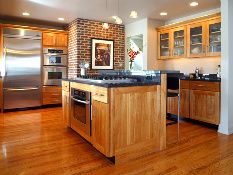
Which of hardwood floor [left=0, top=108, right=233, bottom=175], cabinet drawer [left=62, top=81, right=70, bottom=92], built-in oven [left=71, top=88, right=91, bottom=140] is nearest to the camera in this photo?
hardwood floor [left=0, top=108, right=233, bottom=175]

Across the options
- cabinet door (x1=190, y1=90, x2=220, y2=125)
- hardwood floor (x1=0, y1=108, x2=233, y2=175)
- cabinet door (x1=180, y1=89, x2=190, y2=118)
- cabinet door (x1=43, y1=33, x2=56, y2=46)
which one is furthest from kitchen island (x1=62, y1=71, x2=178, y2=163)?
cabinet door (x1=43, y1=33, x2=56, y2=46)

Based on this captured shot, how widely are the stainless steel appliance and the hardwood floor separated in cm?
254

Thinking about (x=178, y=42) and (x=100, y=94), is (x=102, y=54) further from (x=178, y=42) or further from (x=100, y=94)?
(x=100, y=94)

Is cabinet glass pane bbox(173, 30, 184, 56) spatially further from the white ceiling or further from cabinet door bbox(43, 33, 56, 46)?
cabinet door bbox(43, 33, 56, 46)

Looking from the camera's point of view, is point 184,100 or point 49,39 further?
point 49,39

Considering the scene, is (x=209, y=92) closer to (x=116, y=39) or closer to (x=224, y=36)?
(x=224, y=36)

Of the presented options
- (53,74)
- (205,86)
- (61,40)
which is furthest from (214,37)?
(53,74)

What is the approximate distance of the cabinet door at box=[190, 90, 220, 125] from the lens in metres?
3.67

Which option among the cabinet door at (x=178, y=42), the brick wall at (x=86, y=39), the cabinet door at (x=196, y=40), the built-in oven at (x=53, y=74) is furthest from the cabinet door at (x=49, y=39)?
the cabinet door at (x=196, y=40)

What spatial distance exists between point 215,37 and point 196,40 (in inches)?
18.5

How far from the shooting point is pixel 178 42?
16.3 feet

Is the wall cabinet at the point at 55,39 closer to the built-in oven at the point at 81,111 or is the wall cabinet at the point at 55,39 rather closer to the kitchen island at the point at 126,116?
the built-in oven at the point at 81,111

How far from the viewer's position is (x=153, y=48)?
5.55 m

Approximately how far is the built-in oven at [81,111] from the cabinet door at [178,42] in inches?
112
